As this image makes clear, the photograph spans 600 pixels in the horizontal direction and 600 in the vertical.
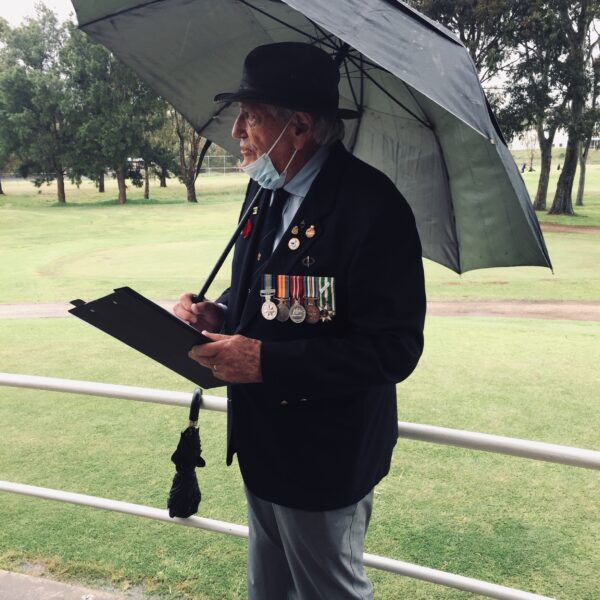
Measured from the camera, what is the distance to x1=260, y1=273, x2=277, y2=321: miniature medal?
4.78ft

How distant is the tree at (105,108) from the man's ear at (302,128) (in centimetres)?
3838

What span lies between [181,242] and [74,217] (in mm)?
11792

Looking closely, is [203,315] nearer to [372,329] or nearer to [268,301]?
[268,301]

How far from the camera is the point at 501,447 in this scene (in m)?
1.64

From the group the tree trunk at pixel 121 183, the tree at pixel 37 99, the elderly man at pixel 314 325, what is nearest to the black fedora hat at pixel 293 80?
the elderly man at pixel 314 325

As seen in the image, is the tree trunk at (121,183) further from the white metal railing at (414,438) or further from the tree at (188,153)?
the white metal railing at (414,438)

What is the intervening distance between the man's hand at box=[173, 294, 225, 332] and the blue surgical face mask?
0.39m

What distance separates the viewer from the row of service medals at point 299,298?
4.58ft

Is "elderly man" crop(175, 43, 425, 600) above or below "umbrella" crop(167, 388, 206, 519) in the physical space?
above

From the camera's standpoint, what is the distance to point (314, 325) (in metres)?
1.42

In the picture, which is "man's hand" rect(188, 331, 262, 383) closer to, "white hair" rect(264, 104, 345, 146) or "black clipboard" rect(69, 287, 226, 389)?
"black clipboard" rect(69, 287, 226, 389)

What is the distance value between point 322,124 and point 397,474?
2.70m

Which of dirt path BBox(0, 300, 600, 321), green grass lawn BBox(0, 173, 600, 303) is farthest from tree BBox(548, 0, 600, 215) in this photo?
dirt path BBox(0, 300, 600, 321)

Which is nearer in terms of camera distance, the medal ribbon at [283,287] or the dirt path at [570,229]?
the medal ribbon at [283,287]
